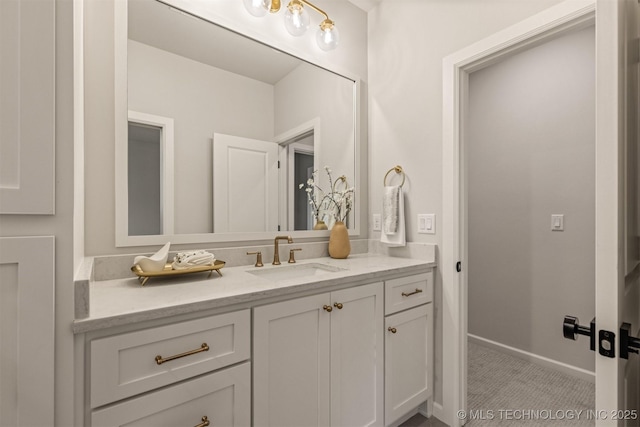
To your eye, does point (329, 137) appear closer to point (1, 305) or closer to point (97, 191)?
point (97, 191)

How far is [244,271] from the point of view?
1485 mm

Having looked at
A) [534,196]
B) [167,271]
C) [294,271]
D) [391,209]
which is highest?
[534,196]

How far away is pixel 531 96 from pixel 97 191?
2906 mm

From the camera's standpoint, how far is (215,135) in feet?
5.22

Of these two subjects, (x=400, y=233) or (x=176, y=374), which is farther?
(x=400, y=233)

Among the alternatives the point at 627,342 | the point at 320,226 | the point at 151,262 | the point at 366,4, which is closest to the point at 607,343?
the point at 627,342

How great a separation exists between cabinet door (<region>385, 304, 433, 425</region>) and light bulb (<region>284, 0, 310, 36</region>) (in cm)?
169

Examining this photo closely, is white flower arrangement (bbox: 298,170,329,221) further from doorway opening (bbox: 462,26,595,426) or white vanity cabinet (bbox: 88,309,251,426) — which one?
white vanity cabinet (bbox: 88,309,251,426)

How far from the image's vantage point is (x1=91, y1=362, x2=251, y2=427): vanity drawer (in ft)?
2.74

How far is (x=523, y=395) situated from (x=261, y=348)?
1852 millimetres

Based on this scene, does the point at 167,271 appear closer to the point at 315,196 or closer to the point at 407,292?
the point at 315,196

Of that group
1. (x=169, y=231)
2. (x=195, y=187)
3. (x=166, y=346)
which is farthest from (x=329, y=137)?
(x=166, y=346)

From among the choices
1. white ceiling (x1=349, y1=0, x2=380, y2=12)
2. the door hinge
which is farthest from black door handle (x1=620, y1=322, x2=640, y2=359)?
white ceiling (x1=349, y1=0, x2=380, y2=12)

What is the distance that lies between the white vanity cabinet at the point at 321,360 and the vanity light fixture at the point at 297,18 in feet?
4.92
